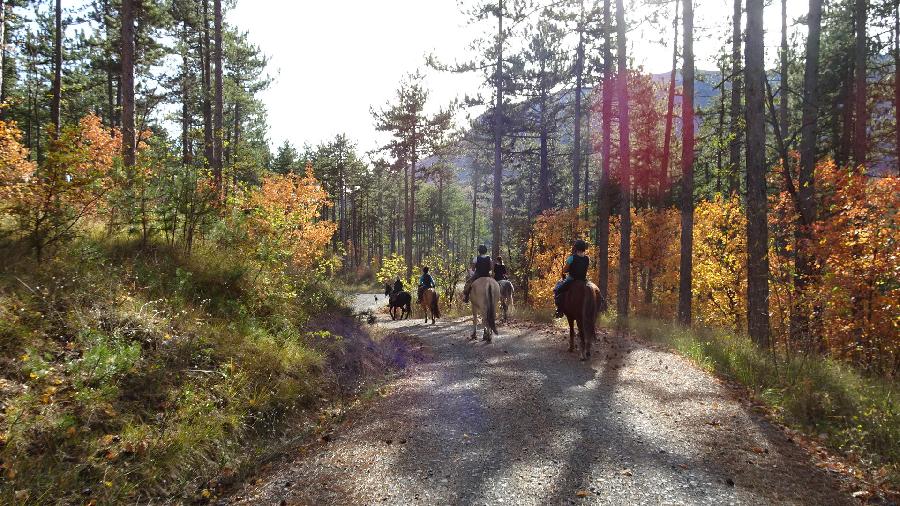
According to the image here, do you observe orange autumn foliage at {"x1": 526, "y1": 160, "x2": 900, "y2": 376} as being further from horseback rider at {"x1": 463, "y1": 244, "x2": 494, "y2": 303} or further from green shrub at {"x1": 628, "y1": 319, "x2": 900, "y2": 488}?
horseback rider at {"x1": 463, "y1": 244, "x2": 494, "y2": 303}

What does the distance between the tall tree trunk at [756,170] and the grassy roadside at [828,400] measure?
1221 mm

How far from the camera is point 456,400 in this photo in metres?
7.24

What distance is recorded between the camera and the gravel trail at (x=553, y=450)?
4.33 m

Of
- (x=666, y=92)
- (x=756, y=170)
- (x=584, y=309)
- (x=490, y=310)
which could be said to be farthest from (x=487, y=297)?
(x=666, y=92)

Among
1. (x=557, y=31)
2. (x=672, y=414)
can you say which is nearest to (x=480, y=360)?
(x=672, y=414)

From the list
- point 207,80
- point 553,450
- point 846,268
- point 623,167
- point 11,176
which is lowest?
point 553,450

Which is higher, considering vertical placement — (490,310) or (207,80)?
(207,80)

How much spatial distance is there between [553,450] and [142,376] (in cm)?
456

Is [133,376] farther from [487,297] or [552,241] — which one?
[552,241]

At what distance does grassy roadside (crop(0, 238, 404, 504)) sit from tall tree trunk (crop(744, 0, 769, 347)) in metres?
9.01

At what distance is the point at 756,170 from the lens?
10570 millimetres

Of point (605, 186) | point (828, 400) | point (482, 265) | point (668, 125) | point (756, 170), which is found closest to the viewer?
point (828, 400)

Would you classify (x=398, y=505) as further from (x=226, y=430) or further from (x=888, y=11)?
(x=888, y=11)

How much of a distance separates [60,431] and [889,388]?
998 centimetres
